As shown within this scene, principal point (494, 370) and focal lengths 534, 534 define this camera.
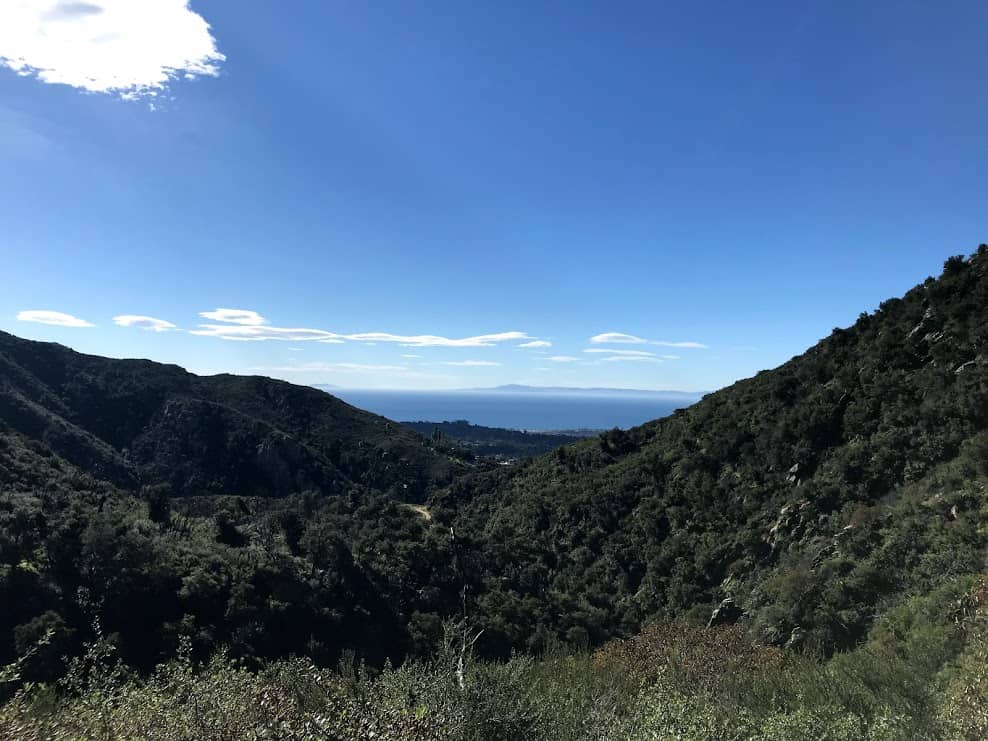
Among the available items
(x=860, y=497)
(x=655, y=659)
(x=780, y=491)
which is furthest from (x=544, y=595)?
(x=655, y=659)

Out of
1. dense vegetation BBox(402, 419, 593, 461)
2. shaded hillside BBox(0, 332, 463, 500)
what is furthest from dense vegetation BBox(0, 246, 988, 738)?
dense vegetation BBox(402, 419, 593, 461)

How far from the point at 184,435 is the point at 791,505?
71.2 m

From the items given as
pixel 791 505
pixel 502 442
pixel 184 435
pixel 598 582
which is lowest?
pixel 502 442

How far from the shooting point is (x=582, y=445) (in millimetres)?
45688

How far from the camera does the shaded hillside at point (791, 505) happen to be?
1434 centimetres

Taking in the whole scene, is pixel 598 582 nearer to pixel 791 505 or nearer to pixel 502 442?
pixel 791 505

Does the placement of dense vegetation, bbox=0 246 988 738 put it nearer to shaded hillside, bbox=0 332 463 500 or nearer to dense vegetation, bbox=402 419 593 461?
shaded hillside, bbox=0 332 463 500

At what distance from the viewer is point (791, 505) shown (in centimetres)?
2133

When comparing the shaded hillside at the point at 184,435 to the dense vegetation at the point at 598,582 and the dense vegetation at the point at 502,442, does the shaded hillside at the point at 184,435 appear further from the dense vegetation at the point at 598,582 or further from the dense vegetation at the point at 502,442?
the dense vegetation at the point at 502,442

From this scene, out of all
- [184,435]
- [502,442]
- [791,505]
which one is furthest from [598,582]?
[502,442]

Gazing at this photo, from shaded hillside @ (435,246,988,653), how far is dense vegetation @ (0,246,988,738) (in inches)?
4.6

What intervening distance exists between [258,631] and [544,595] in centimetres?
1431

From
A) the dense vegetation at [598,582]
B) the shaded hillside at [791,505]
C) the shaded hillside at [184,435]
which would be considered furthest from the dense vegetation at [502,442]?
the shaded hillside at [791,505]

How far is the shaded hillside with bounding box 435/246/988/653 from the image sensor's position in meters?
14.3
